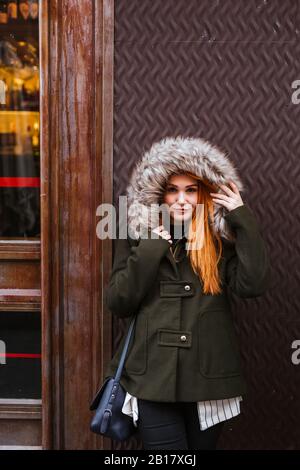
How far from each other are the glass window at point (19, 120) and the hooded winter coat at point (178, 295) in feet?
2.96

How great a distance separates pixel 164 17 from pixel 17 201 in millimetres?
1195

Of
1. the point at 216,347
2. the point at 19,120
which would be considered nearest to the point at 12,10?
the point at 19,120

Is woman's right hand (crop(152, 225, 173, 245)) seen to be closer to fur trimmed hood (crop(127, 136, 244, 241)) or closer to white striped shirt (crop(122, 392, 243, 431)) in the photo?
fur trimmed hood (crop(127, 136, 244, 241))

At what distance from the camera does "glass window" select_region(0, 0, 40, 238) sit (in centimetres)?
320

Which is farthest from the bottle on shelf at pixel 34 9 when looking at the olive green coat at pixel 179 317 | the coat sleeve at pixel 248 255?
the coat sleeve at pixel 248 255

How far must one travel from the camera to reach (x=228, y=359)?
2496mm

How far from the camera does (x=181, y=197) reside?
2.51 metres

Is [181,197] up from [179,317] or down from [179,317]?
up

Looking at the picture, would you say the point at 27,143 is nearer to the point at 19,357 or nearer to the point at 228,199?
the point at 19,357

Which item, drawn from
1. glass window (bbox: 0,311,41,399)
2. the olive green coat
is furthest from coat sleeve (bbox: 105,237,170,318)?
glass window (bbox: 0,311,41,399)

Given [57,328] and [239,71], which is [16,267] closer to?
[57,328]

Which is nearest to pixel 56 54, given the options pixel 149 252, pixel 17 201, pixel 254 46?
pixel 17 201

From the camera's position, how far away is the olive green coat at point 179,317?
7.91ft

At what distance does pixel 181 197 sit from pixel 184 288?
0.36 meters
